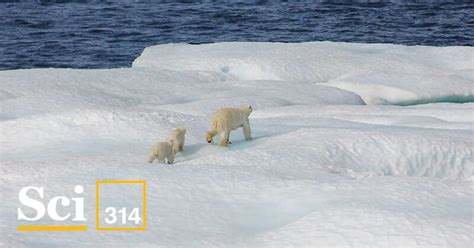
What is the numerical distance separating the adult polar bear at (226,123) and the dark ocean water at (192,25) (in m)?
16.8

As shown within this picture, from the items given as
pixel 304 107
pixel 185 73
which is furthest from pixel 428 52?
pixel 304 107

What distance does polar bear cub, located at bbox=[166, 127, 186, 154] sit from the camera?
9109mm

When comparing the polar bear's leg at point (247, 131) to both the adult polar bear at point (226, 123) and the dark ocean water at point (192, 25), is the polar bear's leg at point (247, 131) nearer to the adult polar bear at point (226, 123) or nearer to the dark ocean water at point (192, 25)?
the adult polar bear at point (226, 123)

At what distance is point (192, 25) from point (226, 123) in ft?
76.6

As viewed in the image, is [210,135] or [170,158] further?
[210,135]

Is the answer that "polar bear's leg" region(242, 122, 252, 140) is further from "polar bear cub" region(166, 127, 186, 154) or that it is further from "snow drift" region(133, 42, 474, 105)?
"snow drift" region(133, 42, 474, 105)

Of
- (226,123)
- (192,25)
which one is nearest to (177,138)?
(226,123)

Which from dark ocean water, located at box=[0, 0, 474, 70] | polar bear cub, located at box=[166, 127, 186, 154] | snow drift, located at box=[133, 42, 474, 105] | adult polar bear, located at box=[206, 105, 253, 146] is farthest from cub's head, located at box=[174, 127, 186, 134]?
dark ocean water, located at box=[0, 0, 474, 70]

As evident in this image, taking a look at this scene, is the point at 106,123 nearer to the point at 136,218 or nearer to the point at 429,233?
the point at 136,218

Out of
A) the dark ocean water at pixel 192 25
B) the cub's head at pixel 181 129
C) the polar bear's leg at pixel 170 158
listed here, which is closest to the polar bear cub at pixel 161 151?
the polar bear's leg at pixel 170 158

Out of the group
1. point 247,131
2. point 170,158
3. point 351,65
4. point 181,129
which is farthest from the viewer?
point 351,65

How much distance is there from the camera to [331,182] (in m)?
7.91

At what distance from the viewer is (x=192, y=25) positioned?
32406mm

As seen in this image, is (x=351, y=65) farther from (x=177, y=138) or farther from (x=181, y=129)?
(x=177, y=138)
